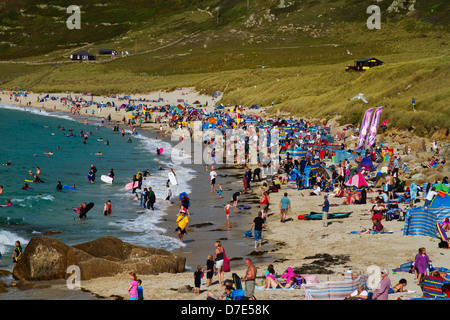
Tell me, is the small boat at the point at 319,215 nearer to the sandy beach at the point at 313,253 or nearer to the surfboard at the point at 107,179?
the sandy beach at the point at 313,253

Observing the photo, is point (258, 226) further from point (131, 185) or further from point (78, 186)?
point (78, 186)

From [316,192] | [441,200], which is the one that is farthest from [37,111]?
[441,200]

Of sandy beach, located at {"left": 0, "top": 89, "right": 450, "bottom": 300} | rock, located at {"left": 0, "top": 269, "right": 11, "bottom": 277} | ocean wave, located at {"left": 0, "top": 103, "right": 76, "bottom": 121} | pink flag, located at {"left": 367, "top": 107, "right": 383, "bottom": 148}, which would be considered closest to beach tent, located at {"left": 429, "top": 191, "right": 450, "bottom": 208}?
sandy beach, located at {"left": 0, "top": 89, "right": 450, "bottom": 300}

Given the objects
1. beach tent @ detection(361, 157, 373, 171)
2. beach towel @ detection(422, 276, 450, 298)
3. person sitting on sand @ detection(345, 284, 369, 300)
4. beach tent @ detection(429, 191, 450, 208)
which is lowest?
person sitting on sand @ detection(345, 284, 369, 300)

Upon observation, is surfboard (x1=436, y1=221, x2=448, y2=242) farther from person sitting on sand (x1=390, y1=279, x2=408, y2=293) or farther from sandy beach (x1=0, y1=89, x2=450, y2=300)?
person sitting on sand (x1=390, y1=279, x2=408, y2=293)

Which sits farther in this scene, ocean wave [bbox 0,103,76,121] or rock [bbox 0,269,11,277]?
ocean wave [bbox 0,103,76,121]
